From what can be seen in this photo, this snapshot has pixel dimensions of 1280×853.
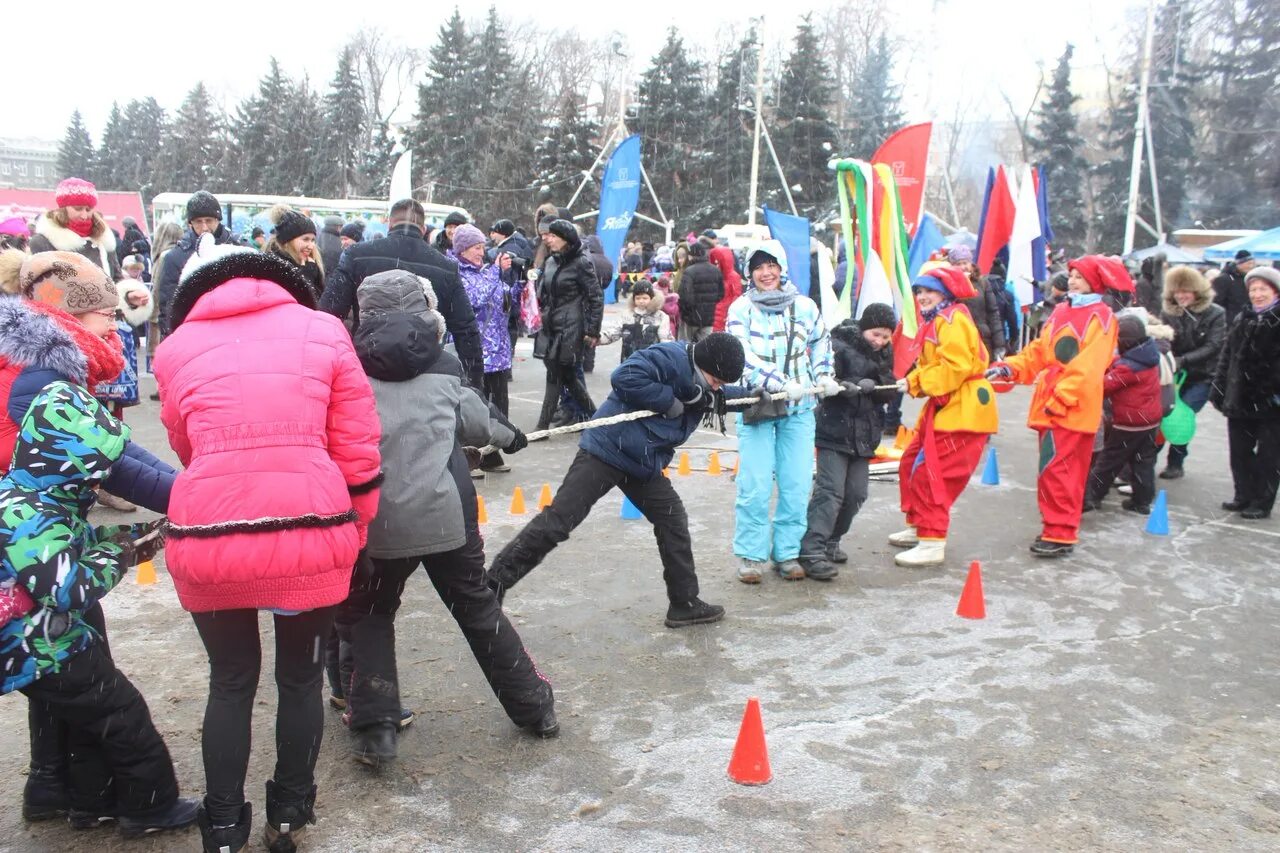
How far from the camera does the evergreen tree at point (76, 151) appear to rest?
6794 cm

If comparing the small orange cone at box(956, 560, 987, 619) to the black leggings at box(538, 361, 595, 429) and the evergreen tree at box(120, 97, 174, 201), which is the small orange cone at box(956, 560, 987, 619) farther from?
the evergreen tree at box(120, 97, 174, 201)

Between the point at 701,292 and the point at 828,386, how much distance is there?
608 centimetres

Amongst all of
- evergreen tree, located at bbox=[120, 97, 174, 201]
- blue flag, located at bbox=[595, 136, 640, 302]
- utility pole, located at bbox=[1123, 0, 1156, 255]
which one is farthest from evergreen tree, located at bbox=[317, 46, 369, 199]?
blue flag, located at bbox=[595, 136, 640, 302]

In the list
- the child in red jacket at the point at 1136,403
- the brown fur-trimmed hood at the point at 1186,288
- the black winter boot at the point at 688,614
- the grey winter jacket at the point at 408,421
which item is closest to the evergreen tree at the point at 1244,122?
the brown fur-trimmed hood at the point at 1186,288

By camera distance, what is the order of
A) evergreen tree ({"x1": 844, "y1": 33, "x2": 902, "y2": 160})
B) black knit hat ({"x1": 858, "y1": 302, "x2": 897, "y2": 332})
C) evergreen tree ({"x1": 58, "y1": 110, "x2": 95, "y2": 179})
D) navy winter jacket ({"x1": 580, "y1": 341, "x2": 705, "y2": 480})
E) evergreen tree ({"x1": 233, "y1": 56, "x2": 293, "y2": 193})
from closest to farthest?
1. navy winter jacket ({"x1": 580, "y1": 341, "x2": 705, "y2": 480})
2. black knit hat ({"x1": 858, "y1": 302, "x2": 897, "y2": 332})
3. evergreen tree ({"x1": 844, "y1": 33, "x2": 902, "y2": 160})
4. evergreen tree ({"x1": 233, "y1": 56, "x2": 293, "y2": 193})
5. evergreen tree ({"x1": 58, "y1": 110, "x2": 95, "y2": 179})

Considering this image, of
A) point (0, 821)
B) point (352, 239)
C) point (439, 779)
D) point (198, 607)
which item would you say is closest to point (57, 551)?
point (198, 607)

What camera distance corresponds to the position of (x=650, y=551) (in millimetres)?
6457

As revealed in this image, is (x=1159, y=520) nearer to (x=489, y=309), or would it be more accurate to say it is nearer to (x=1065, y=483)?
(x=1065, y=483)

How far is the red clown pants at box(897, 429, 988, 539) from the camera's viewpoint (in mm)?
6207

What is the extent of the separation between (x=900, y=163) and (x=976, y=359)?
4859 mm

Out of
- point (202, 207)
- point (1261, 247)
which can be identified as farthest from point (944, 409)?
point (1261, 247)

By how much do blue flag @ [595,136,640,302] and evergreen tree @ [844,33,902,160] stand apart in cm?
3436

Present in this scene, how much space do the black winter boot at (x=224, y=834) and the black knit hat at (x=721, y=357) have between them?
2.87m

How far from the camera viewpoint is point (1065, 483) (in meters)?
6.59
